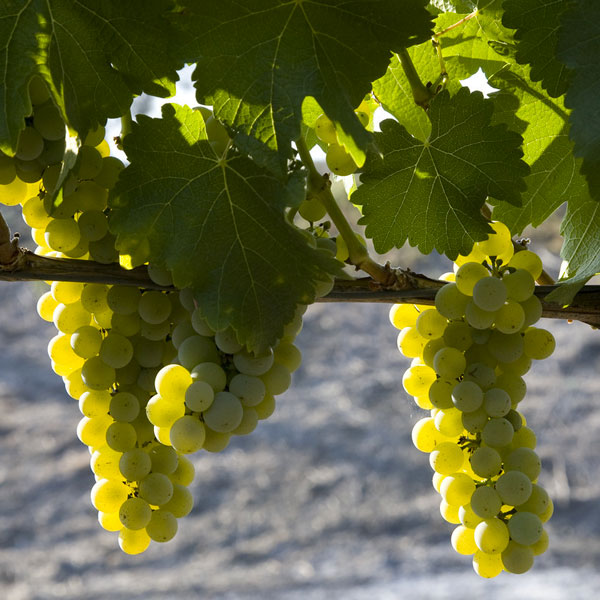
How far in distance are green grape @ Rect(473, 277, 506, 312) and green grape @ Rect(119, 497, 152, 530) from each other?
10.0 inches

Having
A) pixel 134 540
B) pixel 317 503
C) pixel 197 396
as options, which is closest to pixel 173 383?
pixel 197 396

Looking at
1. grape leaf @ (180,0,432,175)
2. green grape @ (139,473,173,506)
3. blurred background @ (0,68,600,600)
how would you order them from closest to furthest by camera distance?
grape leaf @ (180,0,432,175) → green grape @ (139,473,173,506) → blurred background @ (0,68,600,600)

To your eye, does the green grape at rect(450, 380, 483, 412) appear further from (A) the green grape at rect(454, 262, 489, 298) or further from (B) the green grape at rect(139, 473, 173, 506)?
(B) the green grape at rect(139, 473, 173, 506)

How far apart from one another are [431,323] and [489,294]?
Answer: 0.19 feet

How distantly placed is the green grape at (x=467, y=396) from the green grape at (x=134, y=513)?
0.71ft

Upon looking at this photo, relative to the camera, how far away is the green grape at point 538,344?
1.82 feet

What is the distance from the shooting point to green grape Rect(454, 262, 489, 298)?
Result: 523 millimetres

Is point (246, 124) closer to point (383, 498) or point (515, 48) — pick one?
point (515, 48)

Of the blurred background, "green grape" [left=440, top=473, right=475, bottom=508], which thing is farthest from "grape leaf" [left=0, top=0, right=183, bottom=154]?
the blurred background

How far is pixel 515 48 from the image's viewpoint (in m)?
0.50

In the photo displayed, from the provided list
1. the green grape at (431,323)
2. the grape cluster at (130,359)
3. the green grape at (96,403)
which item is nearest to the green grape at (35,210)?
the grape cluster at (130,359)

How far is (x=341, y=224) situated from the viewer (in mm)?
500

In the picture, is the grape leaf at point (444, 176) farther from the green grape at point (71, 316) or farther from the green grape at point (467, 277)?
the green grape at point (71, 316)

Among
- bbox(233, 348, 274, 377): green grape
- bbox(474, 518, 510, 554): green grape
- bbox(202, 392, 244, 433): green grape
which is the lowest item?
bbox(474, 518, 510, 554): green grape
